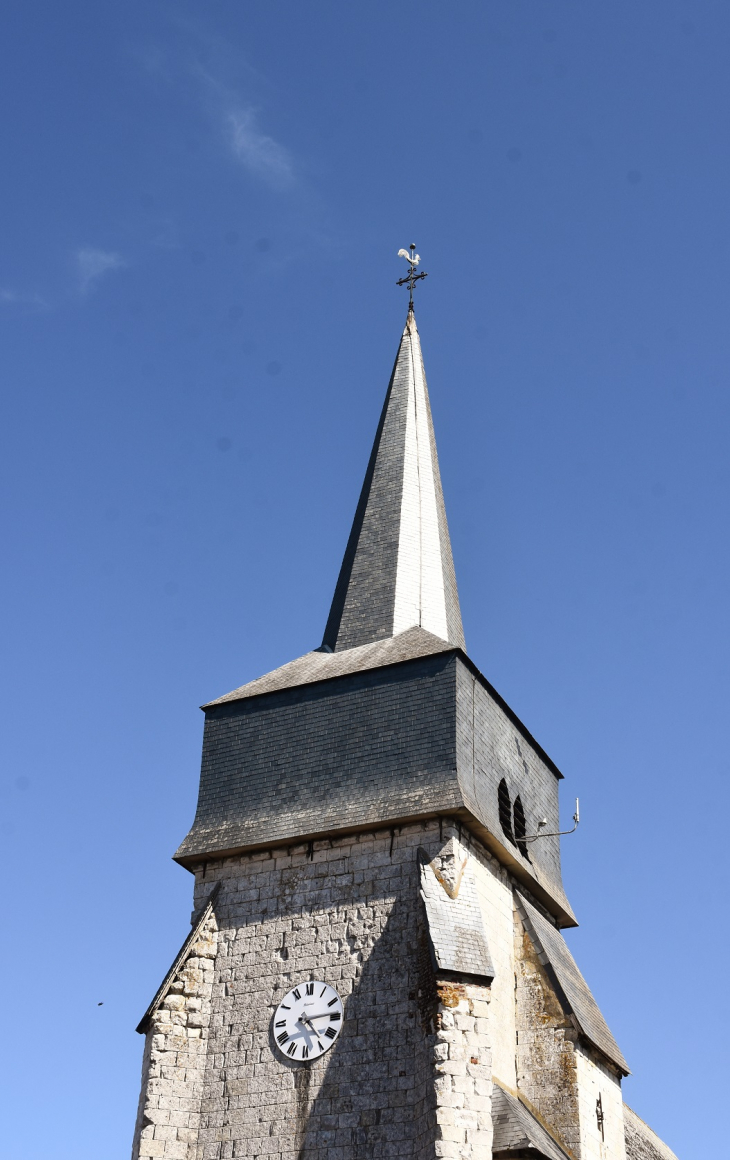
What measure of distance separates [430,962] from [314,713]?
4.09m

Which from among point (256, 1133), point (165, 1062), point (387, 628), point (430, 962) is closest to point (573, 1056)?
point (430, 962)

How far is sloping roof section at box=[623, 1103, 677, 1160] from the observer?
19.2 metres

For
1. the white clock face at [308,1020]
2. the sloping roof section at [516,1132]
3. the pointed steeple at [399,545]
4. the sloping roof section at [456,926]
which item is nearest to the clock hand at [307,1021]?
the white clock face at [308,1020]

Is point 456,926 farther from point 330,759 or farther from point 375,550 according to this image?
point 375,550

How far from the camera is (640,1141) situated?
65.3ft

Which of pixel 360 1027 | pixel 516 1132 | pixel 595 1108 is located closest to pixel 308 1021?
pixel 360 1027

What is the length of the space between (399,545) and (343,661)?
95.8 inches

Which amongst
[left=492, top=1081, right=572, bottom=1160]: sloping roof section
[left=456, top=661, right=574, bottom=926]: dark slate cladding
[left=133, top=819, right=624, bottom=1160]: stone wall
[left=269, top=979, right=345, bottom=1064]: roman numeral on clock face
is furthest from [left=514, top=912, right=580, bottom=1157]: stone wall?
[left=269, top=979, right=345, bottom=1064]: roman numeral on clock face

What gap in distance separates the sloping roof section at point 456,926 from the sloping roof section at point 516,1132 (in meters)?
1.40

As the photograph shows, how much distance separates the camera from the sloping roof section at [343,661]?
1744cm

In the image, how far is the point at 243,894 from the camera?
16.7m

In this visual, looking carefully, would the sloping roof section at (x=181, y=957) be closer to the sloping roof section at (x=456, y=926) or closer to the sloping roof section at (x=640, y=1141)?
the sloping roof section at (x=456, y=926)

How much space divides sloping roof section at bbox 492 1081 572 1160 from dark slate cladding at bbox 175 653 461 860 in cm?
325

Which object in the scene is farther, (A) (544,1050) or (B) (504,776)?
(B) (504,776)
